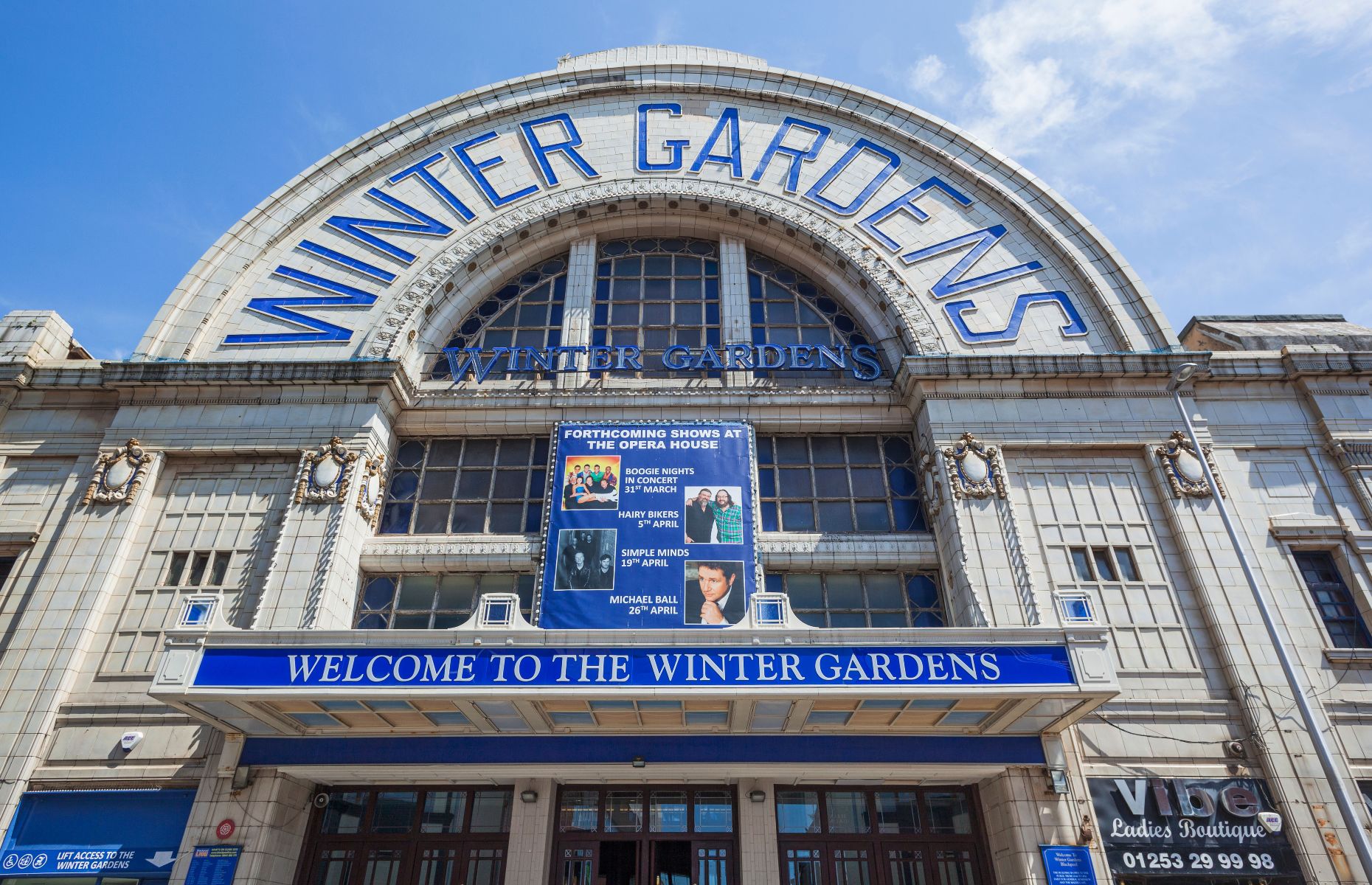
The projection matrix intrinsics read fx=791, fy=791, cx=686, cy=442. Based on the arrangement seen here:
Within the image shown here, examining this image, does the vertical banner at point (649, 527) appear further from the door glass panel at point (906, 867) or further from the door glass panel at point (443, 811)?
the door glass panel at point (906, 867)

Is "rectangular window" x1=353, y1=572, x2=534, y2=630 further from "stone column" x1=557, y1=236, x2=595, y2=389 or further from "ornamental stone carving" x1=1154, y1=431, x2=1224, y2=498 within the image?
"ornamental stone carving" x1=1154, y1=431, x2=1224, y2=498

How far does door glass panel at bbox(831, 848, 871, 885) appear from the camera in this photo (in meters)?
15.6

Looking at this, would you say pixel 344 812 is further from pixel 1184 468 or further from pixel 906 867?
pixel 1184 468

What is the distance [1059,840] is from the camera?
14.6 m

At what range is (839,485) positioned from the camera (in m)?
20.2

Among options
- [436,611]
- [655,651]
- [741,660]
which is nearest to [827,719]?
[741,660]

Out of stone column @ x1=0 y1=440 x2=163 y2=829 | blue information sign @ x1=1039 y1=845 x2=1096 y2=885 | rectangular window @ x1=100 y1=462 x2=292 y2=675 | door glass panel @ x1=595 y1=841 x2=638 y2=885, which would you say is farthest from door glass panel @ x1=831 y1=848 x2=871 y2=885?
stone column @ x1=0 y1=440 x2=163 y2=829

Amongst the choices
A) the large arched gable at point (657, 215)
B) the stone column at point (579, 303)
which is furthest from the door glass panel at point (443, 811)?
the large arched gable at point (657, 215)

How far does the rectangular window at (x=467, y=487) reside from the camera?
19.7 meters

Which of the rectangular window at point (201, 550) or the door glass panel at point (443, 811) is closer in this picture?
the door glass panel at point (443, 811)

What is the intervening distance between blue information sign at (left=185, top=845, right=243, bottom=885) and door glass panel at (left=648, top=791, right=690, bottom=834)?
773cm

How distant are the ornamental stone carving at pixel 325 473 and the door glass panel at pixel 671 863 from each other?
10397 mm

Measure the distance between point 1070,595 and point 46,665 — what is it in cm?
2034

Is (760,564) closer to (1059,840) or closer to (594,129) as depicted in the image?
(1059,840)
